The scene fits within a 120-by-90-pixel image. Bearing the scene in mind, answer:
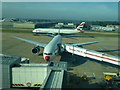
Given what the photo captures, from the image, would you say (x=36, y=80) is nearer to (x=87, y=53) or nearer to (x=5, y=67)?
(x=5, y=67)

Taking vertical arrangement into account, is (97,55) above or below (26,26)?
below

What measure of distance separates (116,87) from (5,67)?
527 inches

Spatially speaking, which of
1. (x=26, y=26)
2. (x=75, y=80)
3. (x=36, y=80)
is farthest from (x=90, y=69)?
(x=26, y=26)

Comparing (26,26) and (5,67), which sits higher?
(26,26)

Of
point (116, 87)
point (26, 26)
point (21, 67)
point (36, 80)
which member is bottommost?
point (116, 87)

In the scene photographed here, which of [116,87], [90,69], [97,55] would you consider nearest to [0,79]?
[116,87]

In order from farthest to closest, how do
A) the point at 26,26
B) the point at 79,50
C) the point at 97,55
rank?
1. the point at 26,26
2. the point at 79,50
3. the point at 97,55

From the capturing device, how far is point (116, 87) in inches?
691

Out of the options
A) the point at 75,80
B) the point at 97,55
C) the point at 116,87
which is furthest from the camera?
the point at 97,55

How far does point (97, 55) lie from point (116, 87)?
9.11 m

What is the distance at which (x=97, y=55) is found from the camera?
85.3 ft

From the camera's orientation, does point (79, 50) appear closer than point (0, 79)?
No

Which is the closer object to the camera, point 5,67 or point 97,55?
point 5,67

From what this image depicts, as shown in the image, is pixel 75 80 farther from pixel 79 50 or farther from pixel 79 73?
pixel 79 50
